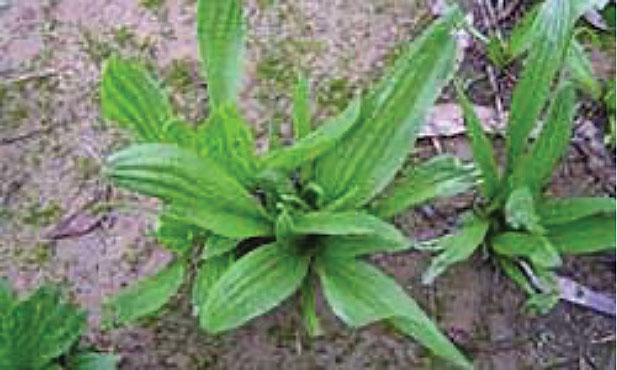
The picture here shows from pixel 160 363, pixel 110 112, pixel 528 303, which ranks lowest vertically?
pixel 528 303

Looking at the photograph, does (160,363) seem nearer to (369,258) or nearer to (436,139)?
(369,258)

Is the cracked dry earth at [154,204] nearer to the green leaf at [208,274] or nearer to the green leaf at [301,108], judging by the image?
the green leaf at [208,274]

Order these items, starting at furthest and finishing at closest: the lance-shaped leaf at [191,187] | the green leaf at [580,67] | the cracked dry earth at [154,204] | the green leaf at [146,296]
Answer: the green leaf at [580,67], the cracked dry earth at [154,204], the green leaf at [146,296], the lance-shaped leaf at [191,187]

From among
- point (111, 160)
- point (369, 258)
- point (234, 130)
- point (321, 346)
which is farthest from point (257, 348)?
point (111, 160)

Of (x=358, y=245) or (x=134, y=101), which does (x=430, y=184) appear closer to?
(x=358, y=245)

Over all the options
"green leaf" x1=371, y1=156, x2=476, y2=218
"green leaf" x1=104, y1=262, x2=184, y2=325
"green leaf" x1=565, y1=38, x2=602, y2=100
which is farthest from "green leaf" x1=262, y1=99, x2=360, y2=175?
"green leaf" x1=565, y1=38, x2=602, y2=100

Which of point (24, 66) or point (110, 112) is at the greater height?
point (24, 66)

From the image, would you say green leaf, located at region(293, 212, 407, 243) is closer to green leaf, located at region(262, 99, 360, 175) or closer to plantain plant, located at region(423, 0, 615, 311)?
green leaf, located at region(262, 99, 360, 175)

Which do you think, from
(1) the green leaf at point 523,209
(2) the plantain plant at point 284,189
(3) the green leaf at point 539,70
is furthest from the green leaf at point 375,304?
(3) the green leaf at point 539,70

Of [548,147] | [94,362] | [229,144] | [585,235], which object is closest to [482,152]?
[548,147]
